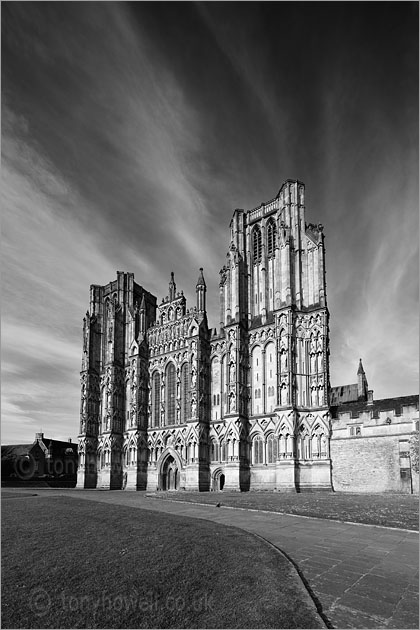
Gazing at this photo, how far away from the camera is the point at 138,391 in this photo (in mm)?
61750

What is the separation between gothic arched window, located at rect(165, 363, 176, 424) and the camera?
59.6 metres

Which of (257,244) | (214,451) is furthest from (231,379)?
(257,244)

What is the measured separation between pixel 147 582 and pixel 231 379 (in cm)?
4242

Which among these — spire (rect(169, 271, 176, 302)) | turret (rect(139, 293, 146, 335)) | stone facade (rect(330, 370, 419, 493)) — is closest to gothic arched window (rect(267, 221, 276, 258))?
spire (rect(169, 271, 176, 302))

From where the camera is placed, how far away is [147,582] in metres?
9.26

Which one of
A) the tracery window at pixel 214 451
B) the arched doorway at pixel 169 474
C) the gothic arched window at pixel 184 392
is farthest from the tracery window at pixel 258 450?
the arched doorway at pixel 169 474

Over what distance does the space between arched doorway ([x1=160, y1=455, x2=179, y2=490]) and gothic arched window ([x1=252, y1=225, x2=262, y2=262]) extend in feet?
92.4

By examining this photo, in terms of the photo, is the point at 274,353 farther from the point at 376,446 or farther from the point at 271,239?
the point at 271,239

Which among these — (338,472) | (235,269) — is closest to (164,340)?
(235,269)

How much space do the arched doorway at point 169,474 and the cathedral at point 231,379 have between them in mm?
145

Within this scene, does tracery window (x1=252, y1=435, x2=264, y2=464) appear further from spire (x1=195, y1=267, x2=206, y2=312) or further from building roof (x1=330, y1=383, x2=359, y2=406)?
building roof (x1=330, y1=383, x2=359, y2=406)

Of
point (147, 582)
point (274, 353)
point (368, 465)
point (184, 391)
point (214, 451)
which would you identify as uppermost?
point (274, 353)

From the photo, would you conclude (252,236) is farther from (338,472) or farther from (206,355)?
(338,472)

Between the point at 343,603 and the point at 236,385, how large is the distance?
41.7 meters
